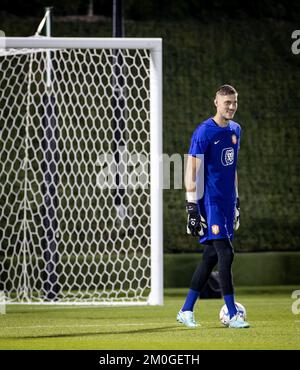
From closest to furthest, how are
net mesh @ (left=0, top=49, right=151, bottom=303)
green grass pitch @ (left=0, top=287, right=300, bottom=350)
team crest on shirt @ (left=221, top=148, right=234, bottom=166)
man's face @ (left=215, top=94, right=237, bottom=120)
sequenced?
green grass pitch @ (left=0, top=287, right=300, bottom=350), man's face @ (left=215, top=94, right=237, bottom=120), team crest on shirt @ (left=221, top=148, right=234, bottom=166), net mesh @ (left=0, top=49, right=151, bottom=303)

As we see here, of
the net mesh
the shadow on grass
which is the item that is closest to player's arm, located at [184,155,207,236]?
the shadow on grass

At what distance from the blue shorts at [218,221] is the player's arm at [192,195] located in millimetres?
71

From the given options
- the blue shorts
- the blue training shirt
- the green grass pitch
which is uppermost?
the blue training shirt

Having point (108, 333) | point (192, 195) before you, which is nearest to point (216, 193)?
point (192, 195)

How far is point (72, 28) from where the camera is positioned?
75.3 ft

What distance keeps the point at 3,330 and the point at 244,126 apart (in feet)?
43.8

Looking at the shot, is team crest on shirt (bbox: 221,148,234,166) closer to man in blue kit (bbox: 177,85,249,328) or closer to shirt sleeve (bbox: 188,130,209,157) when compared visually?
man in blue kit (bbox: 177,85,249,328)

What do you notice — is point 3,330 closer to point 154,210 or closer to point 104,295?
point 154,210

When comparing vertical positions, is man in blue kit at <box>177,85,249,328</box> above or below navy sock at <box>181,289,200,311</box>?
above

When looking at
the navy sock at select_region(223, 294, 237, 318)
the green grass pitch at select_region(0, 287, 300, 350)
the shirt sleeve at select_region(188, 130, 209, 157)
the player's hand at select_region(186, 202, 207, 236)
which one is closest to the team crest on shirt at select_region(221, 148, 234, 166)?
the shirt sleeve at select_region(188, 130, 209, 157)

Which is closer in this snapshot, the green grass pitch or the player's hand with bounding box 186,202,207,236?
the green grass pitch

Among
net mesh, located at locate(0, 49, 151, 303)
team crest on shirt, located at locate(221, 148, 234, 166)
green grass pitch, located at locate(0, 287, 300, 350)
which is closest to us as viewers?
green grass pitch, located at locate(0, 287, 300, 350)

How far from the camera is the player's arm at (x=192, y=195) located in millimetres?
8031

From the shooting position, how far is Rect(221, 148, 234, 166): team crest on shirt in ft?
26.7
